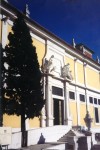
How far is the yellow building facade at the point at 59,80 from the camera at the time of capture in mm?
17625

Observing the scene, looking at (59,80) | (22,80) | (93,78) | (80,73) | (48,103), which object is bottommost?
(48,103)

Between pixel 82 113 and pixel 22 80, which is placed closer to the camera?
pixel 22 80

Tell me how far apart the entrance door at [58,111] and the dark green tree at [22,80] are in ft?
22.0

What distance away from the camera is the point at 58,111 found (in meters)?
21.4

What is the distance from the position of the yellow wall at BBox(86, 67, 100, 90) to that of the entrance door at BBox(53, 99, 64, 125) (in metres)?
7.47

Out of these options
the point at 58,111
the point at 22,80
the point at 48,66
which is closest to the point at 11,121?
the point at 22,80

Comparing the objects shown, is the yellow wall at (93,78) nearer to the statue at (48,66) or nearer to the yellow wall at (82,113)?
the yellow wall at (82,113)

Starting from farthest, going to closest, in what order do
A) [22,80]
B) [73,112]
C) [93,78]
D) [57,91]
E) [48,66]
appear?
[93,78] < [73,112] < [57,91] < [48,66] < [22,80]

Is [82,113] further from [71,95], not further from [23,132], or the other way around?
[23,132]

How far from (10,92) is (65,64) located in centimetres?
1086

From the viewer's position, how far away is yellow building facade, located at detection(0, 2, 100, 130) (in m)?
17.6

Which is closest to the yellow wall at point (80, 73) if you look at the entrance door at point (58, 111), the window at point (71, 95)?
the window at point (71, 95)

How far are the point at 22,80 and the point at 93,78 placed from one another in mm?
17875

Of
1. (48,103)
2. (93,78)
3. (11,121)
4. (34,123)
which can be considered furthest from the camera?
(93,78)
